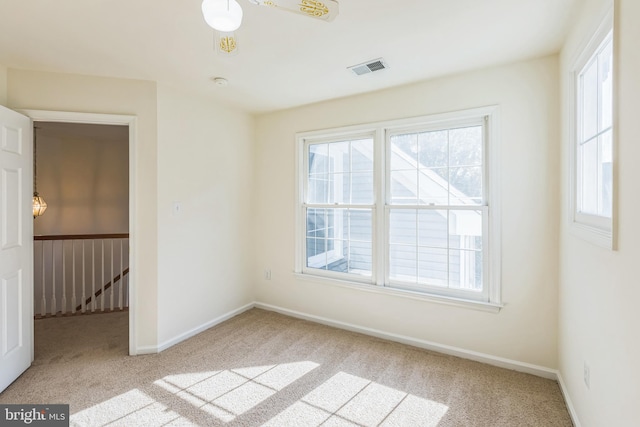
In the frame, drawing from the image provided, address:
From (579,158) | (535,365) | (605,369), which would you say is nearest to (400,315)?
(535,365)

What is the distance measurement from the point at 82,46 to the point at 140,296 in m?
1.99

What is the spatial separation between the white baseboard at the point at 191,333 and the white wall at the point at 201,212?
23 mm

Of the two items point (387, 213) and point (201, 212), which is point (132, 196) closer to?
point (201, 212)

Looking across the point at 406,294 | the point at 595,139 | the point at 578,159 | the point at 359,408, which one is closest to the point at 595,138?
the point at 595,139

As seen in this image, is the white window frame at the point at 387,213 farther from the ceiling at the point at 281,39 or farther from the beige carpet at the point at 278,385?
the beige carpet at the point at 278,385

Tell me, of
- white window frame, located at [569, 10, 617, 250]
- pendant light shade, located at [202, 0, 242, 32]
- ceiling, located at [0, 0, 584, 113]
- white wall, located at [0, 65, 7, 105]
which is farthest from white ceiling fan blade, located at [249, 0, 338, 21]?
white wall, located at [0, 65, 7, 105]

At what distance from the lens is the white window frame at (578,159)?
1.40 m

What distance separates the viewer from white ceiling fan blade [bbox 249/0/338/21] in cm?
122

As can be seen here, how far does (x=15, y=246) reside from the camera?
234 centimetres

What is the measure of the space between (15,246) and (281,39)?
2.49 meters

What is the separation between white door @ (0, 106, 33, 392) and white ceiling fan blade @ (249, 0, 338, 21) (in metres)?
2.26

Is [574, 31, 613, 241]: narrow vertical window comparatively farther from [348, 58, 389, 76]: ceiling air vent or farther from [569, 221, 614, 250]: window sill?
[348, 58, 389, 76]: ceiling air vent

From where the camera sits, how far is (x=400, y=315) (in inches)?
117

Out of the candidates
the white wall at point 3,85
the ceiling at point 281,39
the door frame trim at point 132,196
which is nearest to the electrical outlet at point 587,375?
the ceiling at point 281,39
